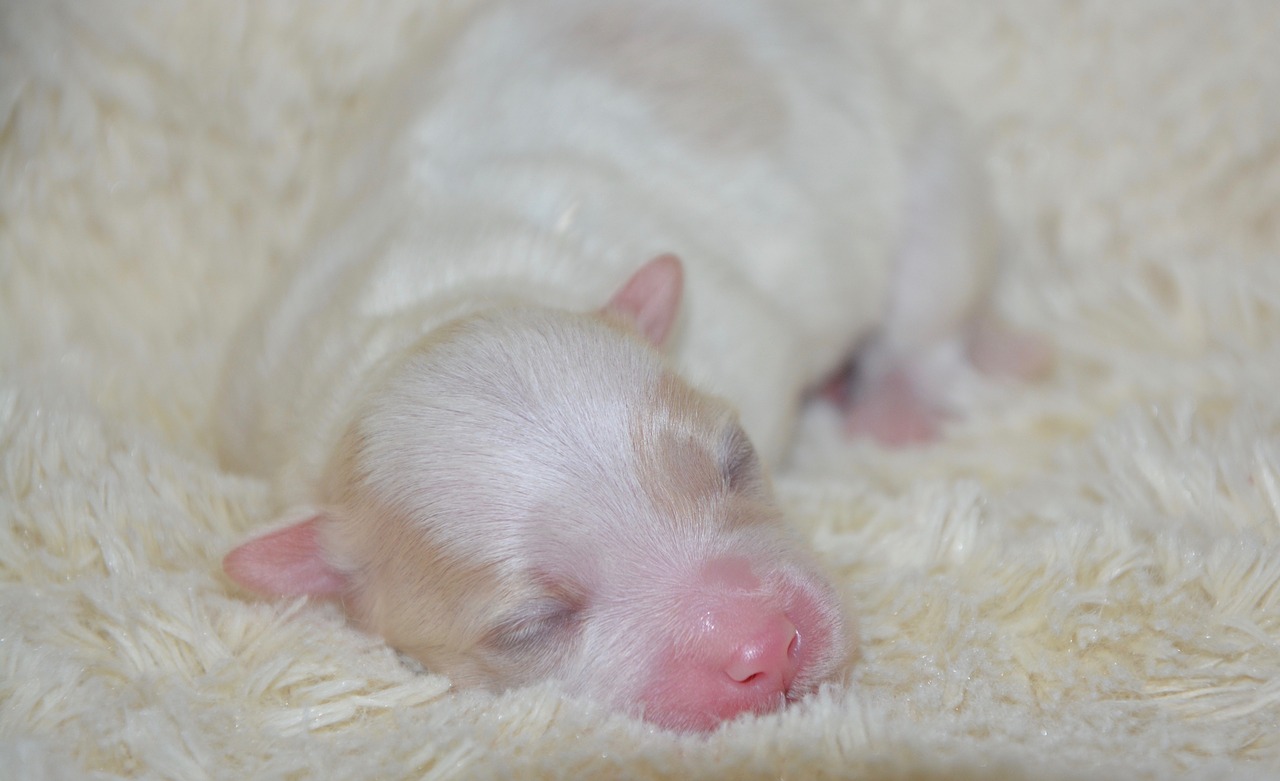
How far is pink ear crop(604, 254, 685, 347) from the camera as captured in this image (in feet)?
5.91

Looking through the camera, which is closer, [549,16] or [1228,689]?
[1228,689]

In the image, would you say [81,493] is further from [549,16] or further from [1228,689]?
[1228,689]

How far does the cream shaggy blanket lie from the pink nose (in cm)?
7

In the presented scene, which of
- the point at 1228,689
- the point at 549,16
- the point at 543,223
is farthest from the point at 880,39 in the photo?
the point at 1228,689

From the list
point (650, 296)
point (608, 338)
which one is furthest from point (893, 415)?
point (608, 338)

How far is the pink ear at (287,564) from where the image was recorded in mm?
1565

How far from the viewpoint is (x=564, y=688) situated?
147 centimetres

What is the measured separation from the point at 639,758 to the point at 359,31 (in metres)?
1.82

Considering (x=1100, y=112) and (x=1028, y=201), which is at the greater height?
(x=1100, y=112)

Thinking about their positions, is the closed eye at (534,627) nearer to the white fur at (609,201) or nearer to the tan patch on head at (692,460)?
the tan patch on head at (692,460)

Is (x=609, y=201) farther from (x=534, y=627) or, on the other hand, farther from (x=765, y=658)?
(x=765, y=658)

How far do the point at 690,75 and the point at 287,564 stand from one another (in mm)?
1193

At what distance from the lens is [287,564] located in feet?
5.27

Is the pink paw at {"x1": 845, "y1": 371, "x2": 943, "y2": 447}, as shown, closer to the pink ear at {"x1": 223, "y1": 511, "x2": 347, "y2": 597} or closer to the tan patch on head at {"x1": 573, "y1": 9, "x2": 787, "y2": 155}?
the tan patch on head at {"x1": 573, "y1": 9, "x2": 787, "y2": 155}
